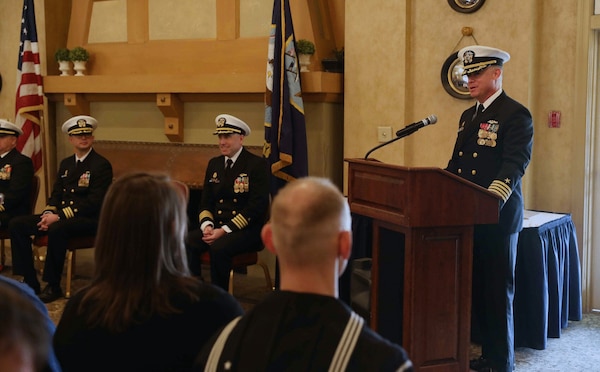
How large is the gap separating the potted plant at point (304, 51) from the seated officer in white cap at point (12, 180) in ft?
7.59

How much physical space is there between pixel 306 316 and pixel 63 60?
5712mm

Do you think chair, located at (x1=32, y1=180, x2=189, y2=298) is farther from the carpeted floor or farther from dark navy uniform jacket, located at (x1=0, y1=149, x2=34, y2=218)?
dark navy uniform jacket, located at (x1=0, y1=149, x2=34, y2=218)

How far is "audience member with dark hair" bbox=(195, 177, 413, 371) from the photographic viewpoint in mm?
1278

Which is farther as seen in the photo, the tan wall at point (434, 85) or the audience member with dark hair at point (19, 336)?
the tan wall at point (434, 85)

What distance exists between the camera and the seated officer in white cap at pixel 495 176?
3.31 m

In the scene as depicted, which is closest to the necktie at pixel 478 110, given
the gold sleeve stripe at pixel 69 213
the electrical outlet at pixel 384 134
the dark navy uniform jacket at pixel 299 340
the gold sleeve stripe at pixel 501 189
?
the gold sleeve stripe at pixel 501 189

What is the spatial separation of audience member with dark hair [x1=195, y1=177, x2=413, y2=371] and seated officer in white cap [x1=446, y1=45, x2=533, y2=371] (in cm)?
207

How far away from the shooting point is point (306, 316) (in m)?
1.32

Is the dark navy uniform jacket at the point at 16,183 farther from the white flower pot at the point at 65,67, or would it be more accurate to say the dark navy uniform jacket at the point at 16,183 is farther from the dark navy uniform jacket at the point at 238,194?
the dark navy uniform jacket at the point at 238,194

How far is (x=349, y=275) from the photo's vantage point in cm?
412

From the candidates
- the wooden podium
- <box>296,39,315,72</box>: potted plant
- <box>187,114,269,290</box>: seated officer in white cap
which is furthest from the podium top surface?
<box>296,39,315,72</box>: potted plant

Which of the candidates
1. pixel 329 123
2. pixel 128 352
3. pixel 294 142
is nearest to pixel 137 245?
pixel 128 352

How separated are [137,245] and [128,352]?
0.78ft

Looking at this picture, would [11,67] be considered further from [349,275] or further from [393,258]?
[393,258]
